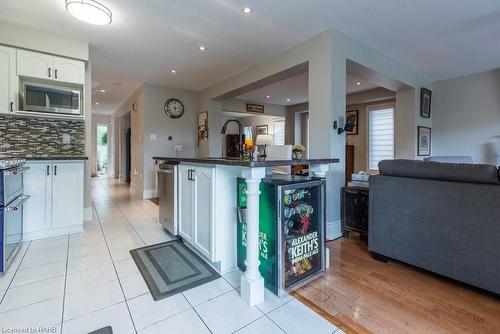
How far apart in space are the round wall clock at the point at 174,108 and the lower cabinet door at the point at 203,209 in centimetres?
381

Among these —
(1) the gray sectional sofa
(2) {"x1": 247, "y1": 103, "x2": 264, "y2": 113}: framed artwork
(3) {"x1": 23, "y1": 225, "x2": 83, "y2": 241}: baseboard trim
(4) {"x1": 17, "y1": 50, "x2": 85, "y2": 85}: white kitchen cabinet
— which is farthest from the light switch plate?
(2) {"x1": 247, "y1": 103, "x2": 264, "y2": 113}: framed artwork

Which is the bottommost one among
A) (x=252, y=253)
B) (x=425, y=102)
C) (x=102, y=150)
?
(x=252, y=253)

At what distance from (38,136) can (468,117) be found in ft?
23.3

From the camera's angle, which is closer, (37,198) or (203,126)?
(37,198)

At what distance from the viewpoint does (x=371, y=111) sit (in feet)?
19.5

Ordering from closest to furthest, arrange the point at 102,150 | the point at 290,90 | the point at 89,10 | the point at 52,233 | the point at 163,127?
the point at 89,10, the point at 52,233, the point at 163,127, the point at 290,90, the point at 102,150

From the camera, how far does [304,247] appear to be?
1.82 meters

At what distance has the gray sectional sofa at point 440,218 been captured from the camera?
159cm

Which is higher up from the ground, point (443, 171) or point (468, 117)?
point (468, 117)

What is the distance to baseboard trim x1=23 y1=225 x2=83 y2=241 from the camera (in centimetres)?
263

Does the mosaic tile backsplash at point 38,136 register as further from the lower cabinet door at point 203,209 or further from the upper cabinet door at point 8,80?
the lower cabinet door at point 203,209

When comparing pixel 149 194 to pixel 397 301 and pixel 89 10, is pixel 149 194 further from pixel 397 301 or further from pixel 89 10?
pixel 397 301

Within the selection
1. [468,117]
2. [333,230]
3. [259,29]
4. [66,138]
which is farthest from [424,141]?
[66,138]

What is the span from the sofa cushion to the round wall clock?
15.2ft
